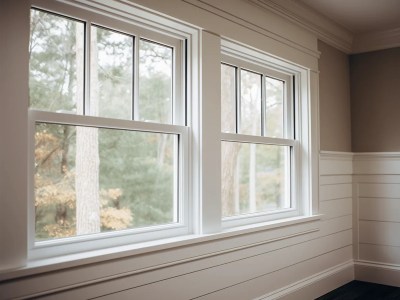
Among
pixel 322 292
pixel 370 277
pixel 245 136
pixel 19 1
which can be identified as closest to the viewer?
pixel 19 1

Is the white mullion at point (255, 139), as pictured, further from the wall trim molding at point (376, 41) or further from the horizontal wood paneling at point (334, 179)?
the wall trim molding at point (376, 41)

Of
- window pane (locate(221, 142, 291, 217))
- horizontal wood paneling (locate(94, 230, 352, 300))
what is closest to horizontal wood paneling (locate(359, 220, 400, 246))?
horizontal wood paneling (locate(94, 230, 352, 300))

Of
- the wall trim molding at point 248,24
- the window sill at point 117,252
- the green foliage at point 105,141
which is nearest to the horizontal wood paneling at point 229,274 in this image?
the window sill at point 117,252

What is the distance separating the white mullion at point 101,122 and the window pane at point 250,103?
2.34 ft

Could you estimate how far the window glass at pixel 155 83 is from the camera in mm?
2369

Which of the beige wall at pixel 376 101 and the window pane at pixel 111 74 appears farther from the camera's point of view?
the beige wall at pixel 376 101

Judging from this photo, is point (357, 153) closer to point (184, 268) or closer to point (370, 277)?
point (370, 277)

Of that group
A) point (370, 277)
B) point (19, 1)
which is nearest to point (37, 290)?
point (19, 1)

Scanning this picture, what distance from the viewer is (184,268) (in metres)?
2.39

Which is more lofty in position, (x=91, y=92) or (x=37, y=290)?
(x=91, y=92)

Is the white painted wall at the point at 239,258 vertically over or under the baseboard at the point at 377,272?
over

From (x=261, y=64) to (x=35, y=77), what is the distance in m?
1.84

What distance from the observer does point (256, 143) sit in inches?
124

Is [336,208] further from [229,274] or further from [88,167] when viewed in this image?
[88,167]
